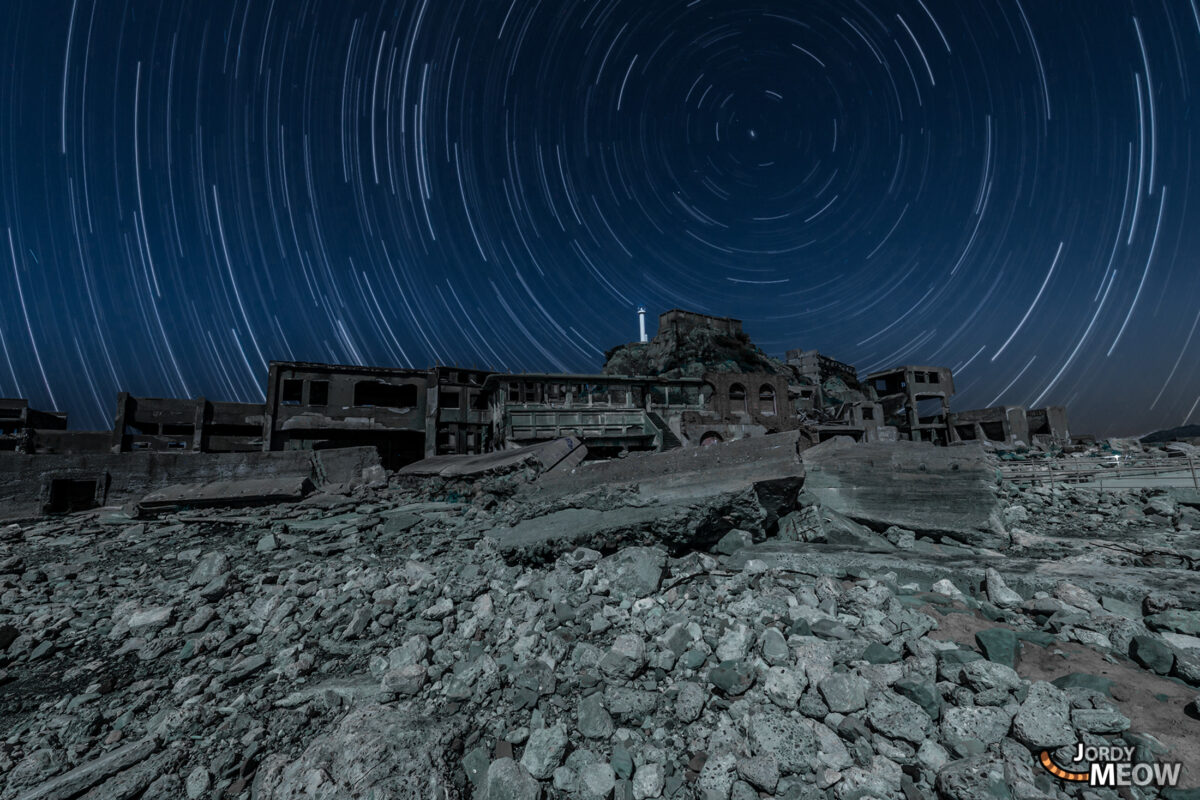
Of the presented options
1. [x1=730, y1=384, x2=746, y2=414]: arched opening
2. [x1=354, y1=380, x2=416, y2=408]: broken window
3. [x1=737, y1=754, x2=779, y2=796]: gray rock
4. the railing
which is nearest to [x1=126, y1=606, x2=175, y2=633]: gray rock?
[x1=737, y1=754, x2=779, y2=796]: gray rock

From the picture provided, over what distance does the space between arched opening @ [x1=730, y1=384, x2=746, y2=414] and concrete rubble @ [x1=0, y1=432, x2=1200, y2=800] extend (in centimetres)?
2277

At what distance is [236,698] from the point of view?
135 inches

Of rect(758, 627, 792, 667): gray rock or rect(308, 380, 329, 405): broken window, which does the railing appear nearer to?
rect(758, 627, 792, 667): gray rock

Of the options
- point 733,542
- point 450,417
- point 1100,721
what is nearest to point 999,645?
point 1100,721

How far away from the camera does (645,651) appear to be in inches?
136

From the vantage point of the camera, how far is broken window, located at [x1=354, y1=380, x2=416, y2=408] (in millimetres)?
24047

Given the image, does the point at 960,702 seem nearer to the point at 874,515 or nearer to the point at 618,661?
the point at 618,661

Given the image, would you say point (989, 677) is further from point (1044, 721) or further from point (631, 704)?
point (631, 704)

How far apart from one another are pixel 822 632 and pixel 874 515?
327cm

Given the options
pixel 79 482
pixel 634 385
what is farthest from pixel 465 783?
pixel 634 385

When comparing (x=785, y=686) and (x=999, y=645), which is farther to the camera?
(x=999, y=645)

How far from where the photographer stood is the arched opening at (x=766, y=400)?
30.4 meters

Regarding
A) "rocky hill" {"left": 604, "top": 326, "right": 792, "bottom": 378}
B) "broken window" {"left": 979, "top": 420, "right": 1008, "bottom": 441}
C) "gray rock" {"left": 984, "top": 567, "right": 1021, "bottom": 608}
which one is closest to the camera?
"gray rock" {"left": 984, "top": 567, "right": 1021, "bottom": 608}

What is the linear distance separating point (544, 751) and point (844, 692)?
185cm
